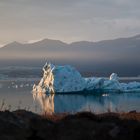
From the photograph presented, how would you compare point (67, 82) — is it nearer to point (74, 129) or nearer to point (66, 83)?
point (66, 83)

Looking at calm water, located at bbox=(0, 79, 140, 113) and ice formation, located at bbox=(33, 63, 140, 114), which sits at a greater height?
ice formation, located at bbox=(33, 63, 140, 114)

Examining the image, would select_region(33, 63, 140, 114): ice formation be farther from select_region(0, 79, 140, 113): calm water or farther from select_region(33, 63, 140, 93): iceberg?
select_region(0, 79, 140, 113): calm water

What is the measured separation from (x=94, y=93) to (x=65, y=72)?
696cm

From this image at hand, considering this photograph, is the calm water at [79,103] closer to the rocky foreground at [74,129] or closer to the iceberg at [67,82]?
the iceberg at [67,82]

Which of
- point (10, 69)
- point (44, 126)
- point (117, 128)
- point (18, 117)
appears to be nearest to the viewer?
point (117, 128)

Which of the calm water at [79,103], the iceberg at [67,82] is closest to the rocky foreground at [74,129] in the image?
the calm water at [79,103]

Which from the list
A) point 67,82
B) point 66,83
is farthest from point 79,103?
point 66,83

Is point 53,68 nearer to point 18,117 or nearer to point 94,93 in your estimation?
point 94,93

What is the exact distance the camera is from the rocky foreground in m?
3.04

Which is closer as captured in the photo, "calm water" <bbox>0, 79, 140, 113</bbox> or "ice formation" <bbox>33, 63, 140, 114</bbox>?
"calm water" <bbox>0, 79, 140, 113</bbox>

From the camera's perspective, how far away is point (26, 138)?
325cm

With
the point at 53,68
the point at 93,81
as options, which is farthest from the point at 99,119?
the point at 93,81

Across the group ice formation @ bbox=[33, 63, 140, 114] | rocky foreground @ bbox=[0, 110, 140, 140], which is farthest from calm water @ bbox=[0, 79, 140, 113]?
rocky foreground @ bbox=[0, 110, 140, 140]

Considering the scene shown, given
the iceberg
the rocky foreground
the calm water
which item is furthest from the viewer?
the iceberg
